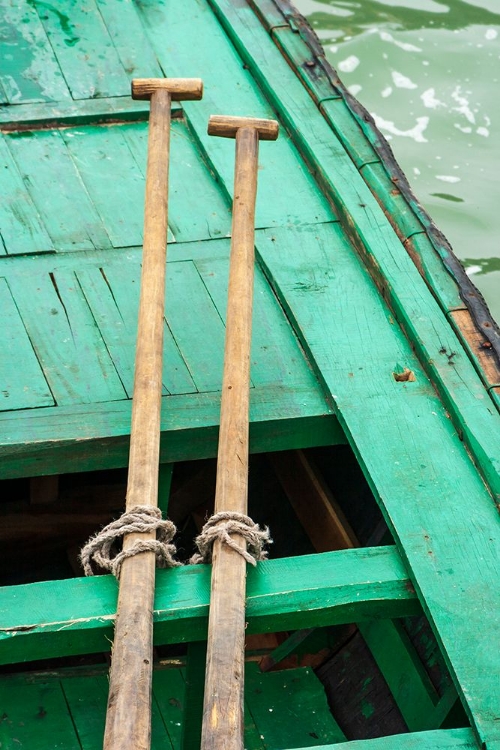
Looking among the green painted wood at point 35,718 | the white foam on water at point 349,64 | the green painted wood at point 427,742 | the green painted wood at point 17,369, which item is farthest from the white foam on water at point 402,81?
the green painted wood at point 427,742

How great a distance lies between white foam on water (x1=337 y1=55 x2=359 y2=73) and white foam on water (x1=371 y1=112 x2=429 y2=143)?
0.51 m

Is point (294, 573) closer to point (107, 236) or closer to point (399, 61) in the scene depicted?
point (107, 236)

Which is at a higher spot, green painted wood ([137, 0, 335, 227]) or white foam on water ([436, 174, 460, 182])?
white foam on water ([436, 174, 460, 182])

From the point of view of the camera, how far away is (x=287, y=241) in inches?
109

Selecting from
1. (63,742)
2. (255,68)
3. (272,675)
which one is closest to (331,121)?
(255,68)

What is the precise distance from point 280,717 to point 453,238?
9.07 feet

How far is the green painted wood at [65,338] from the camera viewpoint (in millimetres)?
2297

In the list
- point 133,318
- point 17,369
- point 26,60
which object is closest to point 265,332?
point 133,318

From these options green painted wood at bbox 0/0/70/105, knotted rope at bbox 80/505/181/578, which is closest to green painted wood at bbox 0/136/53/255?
green painted wood at bbox 0/0/70/105

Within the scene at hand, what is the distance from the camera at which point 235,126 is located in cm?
251

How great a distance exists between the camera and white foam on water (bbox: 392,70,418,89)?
5.56 meters

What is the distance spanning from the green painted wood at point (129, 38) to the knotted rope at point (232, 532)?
1961 millimetres

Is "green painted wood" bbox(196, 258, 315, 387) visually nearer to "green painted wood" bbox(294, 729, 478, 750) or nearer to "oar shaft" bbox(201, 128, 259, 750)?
"oar shaft" bbox(201, 128, 259, 750)

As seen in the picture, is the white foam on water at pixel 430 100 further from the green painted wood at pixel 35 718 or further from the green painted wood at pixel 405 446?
the green painted wood at pixel 35 718
